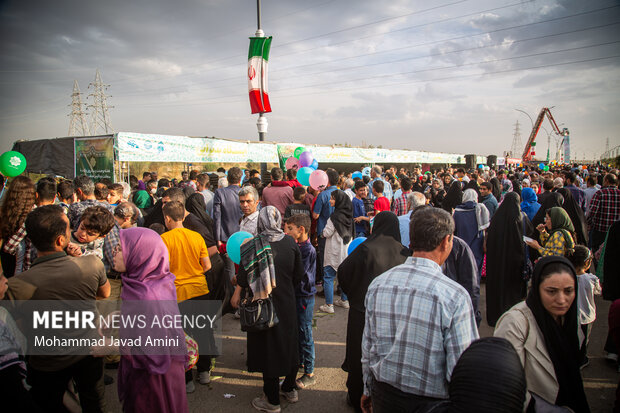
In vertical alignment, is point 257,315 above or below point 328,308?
above

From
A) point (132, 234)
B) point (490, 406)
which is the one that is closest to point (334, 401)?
point (132, 234)

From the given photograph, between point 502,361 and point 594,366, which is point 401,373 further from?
point 594,366

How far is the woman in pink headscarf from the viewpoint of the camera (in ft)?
7.68

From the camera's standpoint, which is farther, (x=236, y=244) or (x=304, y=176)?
(x=304, y=176)

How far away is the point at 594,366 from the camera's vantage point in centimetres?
368

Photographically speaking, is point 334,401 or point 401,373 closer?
point 401,373

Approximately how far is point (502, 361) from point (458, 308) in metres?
0.80

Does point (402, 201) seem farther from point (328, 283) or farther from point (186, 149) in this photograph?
point (186, 149)

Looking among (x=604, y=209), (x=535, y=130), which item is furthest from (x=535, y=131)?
(x=604, y=209)

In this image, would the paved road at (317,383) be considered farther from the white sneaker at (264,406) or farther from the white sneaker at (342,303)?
the white sneaker at (342,303)

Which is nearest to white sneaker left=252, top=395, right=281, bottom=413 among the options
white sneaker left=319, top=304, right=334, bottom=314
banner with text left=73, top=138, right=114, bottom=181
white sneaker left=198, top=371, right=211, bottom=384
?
white sneaker left=198, top=371, right=211, bottom=384

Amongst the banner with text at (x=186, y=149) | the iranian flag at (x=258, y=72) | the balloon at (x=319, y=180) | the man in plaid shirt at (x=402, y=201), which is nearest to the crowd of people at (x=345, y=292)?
the balloon at (x=319, y=180)

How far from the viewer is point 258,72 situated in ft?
31.8

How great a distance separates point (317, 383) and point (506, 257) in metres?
2.99
